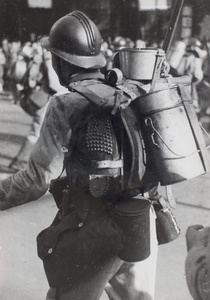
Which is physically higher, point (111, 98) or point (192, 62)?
point (111, 98)

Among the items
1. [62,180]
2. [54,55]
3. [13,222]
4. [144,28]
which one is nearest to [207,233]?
[62,180]

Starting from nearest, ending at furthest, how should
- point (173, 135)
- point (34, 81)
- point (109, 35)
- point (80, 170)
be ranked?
1. point (173, 135)
2. point (80, 170)
3. point (34, 81)
4. point (109, 35)

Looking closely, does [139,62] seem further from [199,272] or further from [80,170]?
[199,272]

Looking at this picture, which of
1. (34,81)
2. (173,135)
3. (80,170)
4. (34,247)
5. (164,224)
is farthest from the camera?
(34,81)

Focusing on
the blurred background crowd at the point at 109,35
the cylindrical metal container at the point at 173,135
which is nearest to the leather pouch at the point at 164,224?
the cylindrical metal container at the point at 173,135

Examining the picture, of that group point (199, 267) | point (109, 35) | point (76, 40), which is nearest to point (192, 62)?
point (109, 35)

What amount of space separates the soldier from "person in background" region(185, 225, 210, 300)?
9.0 inches

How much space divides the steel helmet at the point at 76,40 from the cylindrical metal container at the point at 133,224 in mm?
681

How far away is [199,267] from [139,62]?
38.5 inches

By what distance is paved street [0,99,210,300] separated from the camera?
2.86 metres

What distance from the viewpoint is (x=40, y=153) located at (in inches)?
75.0

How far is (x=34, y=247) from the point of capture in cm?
331

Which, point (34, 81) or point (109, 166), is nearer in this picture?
point (109, 166)

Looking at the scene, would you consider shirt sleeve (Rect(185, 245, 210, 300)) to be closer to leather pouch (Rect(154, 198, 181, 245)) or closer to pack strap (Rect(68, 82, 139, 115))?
leather pouch (Rect(154, 198, 181, 245))
